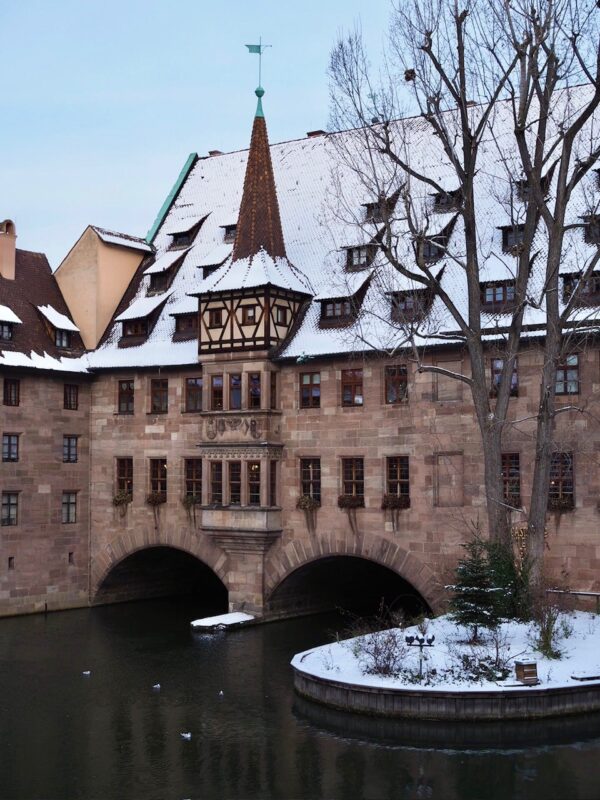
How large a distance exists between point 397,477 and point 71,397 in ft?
39.3

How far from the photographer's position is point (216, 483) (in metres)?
31.8

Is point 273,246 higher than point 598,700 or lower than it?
higher

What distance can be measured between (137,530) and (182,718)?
46.6 ft

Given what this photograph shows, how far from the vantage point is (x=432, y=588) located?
1112 inches

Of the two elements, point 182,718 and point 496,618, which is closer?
point 182,718

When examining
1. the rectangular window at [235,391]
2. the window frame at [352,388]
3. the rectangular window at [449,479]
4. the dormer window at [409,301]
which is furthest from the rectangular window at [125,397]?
the rectangular window at [449,479]

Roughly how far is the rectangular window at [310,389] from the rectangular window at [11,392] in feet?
30.2

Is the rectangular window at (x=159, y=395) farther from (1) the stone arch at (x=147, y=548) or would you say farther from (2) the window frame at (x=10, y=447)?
(2) the window frame at (x=10, y=447)

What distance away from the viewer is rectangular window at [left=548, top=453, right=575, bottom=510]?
2617 cm

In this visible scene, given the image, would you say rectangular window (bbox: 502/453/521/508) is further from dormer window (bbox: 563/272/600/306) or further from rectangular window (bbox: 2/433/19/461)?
rectangular window (bbox: 2/433/19/461)

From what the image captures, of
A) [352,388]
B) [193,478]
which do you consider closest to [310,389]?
[352,388]

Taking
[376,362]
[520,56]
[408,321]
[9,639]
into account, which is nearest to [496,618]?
[408,321]

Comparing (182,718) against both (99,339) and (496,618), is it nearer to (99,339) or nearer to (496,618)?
(496,618)

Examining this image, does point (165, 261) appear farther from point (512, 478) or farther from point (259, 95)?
point (512, 478)
